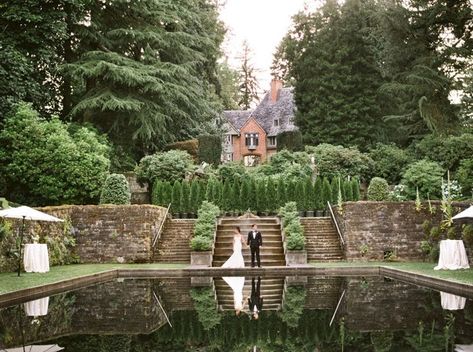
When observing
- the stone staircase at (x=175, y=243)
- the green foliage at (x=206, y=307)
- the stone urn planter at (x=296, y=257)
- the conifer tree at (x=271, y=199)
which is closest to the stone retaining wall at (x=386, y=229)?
the stone urn planter at (x=296, y=257)

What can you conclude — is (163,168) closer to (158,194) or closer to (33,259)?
(158,194)

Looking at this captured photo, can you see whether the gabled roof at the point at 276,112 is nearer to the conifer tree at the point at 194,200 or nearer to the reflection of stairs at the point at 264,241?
the conifer tree at the point at 194,200

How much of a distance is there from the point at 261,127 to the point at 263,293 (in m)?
49.8

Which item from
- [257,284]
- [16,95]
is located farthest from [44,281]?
[16,95]

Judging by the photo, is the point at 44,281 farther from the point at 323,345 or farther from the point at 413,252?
the point at 413,252

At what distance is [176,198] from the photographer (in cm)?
2917

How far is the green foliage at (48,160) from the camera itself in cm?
2623

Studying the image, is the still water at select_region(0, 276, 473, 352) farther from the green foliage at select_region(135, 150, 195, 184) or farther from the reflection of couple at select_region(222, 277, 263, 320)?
the green foliage at select_region(135, 150, 195, 184)

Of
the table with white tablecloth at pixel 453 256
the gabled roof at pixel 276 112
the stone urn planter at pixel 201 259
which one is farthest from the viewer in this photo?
the gabled roof at pixel 276 112

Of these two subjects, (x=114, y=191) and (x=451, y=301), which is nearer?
(x=451, y=301)

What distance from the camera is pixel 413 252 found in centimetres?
2295

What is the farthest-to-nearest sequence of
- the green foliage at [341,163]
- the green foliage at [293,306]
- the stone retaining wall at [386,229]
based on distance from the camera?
the green foliage at [341,163], the stone retaining wall at [386,229], the green foliage at [293,306]

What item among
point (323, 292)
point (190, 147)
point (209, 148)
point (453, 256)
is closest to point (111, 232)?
point (323, 292)

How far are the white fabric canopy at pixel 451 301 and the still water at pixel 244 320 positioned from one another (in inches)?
0.8
